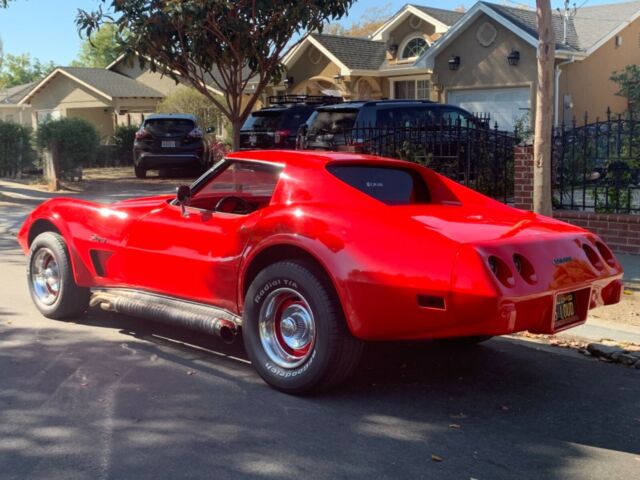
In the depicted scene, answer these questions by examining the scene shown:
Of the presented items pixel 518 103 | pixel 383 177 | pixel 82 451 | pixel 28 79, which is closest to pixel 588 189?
pixel 383 177

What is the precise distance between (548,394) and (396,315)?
129cm

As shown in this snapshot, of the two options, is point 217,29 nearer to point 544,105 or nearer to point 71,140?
point 544,105

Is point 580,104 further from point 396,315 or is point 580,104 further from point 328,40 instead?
point 396,315

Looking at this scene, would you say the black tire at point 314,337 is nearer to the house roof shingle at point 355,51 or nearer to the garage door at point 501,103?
the garage door at point 501,103

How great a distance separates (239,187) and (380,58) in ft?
73.8

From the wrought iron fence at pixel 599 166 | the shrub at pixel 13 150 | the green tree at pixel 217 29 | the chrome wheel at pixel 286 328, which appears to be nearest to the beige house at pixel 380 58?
the shrub at pixel 13 150

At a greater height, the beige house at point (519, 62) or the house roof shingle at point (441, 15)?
the house roof shingle at point (441, 15)

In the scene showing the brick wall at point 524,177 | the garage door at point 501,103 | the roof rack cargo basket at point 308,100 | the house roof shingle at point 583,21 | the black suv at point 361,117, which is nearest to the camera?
the brick wall at point 524,177

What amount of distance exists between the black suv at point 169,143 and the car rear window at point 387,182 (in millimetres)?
16115

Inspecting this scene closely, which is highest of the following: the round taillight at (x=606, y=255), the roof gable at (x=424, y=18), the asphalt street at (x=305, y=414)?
the roof gable at (x=424, y=18)

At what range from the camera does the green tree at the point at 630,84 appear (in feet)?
74.5

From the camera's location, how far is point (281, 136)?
57.2 feet

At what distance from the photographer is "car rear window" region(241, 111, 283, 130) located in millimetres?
17859

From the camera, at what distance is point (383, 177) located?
5.88 m
